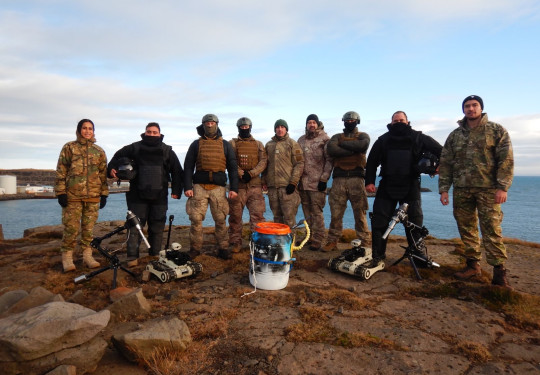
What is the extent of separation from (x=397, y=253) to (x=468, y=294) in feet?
9.67

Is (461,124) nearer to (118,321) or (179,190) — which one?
(179,190)

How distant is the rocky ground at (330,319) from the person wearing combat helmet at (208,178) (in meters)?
0.66

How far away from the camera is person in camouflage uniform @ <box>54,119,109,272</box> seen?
255 inches

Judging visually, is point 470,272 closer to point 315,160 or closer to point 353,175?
point 353,175

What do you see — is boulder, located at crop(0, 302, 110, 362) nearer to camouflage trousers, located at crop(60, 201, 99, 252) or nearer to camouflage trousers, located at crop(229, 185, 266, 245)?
camouflage trousers, located at crop(60, 201, 99, 252)

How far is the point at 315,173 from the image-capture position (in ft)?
26.8

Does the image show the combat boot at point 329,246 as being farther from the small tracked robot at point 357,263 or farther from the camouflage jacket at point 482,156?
the camouflage jacket at point 482,156

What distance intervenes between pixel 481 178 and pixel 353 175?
2.68 m

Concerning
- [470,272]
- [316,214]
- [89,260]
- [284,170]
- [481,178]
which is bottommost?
[470,272]

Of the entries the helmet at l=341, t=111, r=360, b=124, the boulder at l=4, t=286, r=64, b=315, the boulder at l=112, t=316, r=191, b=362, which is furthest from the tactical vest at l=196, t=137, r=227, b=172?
the boulder at l=112, t=316, r=191, b=362

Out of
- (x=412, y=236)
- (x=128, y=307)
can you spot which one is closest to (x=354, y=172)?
(x=412, y=236)

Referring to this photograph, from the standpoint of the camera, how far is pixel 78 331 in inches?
125

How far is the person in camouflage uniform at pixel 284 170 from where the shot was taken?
315 inches

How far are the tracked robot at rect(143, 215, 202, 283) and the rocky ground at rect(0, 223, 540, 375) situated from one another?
15 cm
